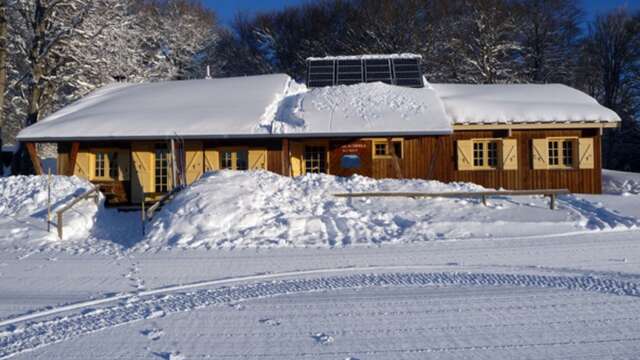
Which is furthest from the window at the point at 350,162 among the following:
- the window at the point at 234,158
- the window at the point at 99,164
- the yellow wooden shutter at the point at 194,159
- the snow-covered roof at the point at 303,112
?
the window at the point at 99,164

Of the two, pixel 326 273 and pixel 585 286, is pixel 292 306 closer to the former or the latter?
pixel 326 273

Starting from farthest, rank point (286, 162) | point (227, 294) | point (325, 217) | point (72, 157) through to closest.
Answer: point (286, 162) → point (72, 157) → point (325, 217) → point (227, 294)

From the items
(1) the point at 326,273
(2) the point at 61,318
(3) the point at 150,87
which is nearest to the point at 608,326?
(1) the point at 326,273

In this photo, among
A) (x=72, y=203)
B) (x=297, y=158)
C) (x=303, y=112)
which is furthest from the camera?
(x=297, y=158)

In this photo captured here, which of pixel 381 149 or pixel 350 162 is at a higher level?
pixel 381 149

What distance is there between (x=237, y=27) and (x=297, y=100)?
26937mm

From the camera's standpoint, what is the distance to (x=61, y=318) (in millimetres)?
6852

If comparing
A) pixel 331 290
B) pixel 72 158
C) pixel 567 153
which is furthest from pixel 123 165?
pixel 567 153

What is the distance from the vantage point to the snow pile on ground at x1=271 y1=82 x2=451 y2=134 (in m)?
17.7

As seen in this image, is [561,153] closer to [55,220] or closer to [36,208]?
[55,220]

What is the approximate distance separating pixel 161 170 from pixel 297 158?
452 centimetres

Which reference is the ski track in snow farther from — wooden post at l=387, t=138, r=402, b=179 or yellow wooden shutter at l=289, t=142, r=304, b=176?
yellow wooden shutter at l=289, t=142, r=304, b=176

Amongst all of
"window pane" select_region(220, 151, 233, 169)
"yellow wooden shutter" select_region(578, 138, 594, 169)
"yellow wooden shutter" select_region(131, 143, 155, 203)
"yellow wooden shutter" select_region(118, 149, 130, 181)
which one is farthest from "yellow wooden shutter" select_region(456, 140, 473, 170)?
"yellow wooden shutter" select_region(118, 149, 130, 181)

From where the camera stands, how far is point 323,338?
5988 millimetres
